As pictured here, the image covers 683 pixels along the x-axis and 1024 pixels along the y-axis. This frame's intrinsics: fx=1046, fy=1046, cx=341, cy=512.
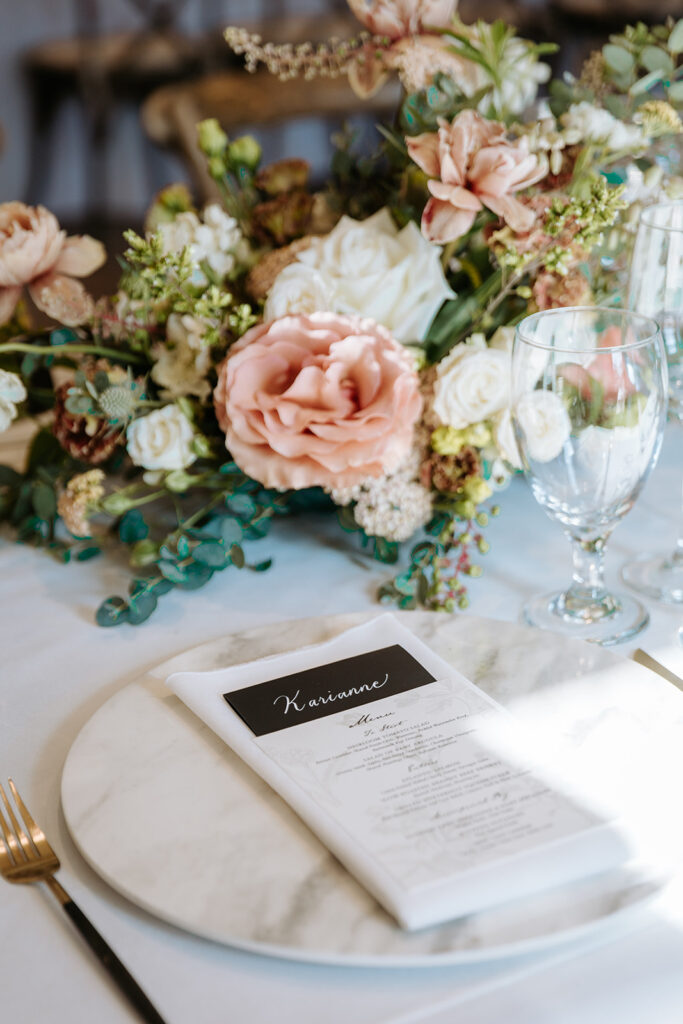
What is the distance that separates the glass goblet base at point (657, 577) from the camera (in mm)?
889

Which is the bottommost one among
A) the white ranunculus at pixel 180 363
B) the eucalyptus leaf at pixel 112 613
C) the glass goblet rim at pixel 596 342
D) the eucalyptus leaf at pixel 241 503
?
the eucalyptus leaf at pixel 112 613

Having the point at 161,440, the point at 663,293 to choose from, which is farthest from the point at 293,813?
the point at 663,293

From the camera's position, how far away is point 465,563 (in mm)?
914

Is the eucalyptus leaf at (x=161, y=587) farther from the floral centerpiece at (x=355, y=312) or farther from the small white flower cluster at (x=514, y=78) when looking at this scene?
the small white flower cluster at (x=514, y=78)

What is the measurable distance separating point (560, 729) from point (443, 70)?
0.63m

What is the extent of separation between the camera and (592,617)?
849mm

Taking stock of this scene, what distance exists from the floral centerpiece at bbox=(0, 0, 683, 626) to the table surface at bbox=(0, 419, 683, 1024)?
0.10ft

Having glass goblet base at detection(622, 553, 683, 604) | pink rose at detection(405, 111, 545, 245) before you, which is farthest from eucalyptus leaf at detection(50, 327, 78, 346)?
glass goblet base at detection(622, 553, 683, 604)

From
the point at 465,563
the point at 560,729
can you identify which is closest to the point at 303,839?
the point at 560,729

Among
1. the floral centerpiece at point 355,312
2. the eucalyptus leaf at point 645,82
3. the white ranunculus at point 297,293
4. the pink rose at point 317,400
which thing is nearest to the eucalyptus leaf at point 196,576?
the floral centerpiece at point 355,312

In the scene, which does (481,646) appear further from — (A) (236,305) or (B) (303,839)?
(A) (236,305)

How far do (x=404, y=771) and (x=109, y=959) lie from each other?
0.61 feet

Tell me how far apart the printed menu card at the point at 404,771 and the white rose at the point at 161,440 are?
252 millimetres

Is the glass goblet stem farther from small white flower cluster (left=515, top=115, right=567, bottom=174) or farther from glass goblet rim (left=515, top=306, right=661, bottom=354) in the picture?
small white flower cluster (left=515, top=115, right=567, bottom=174)
